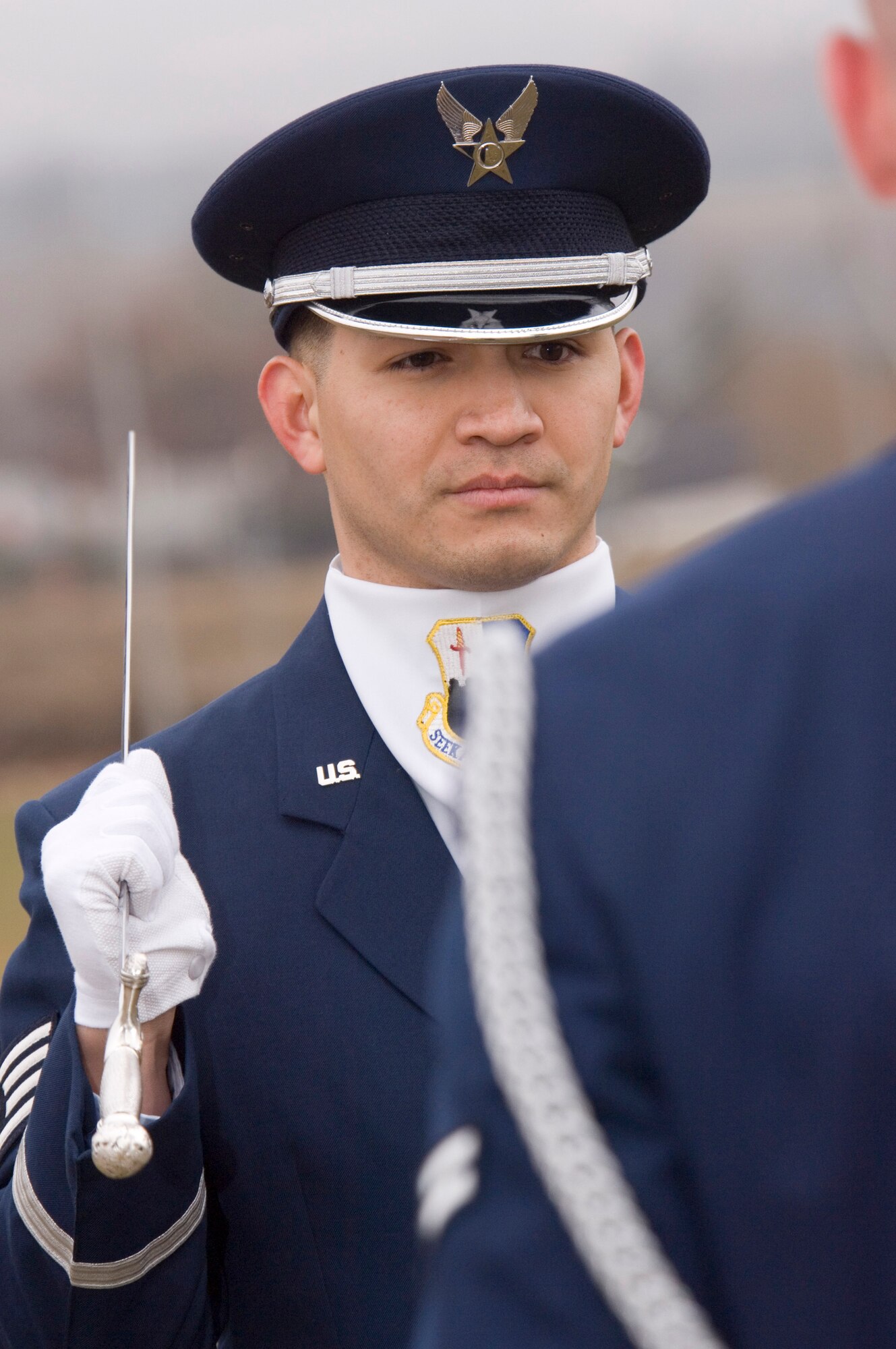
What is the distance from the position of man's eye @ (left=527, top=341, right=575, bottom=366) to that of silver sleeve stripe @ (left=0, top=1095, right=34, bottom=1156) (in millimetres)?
983

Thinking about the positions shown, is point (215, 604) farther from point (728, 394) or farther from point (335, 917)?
point (335, 917)

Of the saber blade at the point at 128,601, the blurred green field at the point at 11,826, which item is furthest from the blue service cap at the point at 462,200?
the blurred green field at the point at 11,826

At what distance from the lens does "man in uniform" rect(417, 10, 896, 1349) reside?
26.7 inches

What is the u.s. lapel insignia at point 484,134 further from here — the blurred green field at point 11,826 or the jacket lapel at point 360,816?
the blurred green field at point 11,826

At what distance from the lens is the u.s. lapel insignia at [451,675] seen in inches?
73.3

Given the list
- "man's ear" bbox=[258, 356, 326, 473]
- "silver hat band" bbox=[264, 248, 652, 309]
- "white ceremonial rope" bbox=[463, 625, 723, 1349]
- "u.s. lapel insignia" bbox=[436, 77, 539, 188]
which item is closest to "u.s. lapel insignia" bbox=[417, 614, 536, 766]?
"man's ear" bbox=[258, 356, 326, 473]

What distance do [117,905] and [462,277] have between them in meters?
0.77

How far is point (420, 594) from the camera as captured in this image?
1854 millimetres

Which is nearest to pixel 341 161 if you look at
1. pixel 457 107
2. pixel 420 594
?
pixel 457 107

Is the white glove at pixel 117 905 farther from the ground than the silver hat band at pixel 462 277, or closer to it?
closer to it

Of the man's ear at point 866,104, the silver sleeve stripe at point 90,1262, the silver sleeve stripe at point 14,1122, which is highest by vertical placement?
the man's ear at point 866,104

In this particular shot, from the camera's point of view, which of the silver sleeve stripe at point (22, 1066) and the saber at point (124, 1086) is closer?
the saber at point (124, 1086)

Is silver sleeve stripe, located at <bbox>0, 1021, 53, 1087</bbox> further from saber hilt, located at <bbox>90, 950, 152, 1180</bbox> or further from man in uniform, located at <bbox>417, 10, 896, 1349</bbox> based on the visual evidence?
man in uniform, located at <bbox>417, 10, 896, 1349</bbox>

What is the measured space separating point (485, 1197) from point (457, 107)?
56.6 inches
